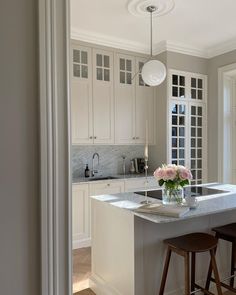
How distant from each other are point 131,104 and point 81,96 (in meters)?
Answer: 0.85

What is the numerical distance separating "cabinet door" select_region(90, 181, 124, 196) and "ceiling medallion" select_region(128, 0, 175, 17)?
2.14 m

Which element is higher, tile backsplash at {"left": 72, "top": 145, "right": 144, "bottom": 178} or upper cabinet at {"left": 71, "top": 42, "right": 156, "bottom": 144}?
upper cabinet at {"left": 71, "top": 42, "right": 156, "bottom": 144}

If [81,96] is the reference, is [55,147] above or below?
below

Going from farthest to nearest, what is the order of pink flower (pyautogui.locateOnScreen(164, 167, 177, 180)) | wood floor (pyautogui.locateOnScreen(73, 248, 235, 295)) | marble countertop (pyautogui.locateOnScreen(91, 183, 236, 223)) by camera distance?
wood floor (pyautogui.locateOnScreen(73, 248, 235, 295)) < pink flower (pyautogui.locateOnScreen(164, 167, 177, 180)) < marble countertop (pyautogui.locateOnScreen(91, 183, 236, 223))

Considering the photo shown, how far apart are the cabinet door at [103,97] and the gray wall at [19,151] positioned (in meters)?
3.18

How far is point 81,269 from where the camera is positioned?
10.2 feet

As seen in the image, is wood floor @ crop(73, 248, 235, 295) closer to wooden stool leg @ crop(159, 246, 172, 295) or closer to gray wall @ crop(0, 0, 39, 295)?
wooden stool leg @ crop(159, 246, 172, 295)

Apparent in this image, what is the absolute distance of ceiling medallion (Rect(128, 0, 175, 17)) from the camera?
2969 mm

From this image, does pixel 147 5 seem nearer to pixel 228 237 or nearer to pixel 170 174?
pixel 170 174

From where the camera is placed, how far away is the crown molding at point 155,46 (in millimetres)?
3956

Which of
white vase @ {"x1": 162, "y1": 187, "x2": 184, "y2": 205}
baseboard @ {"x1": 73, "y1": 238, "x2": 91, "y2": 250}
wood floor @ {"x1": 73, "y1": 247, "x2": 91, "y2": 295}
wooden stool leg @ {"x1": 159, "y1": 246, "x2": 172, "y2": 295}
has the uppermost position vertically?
white vase @ {"x1": 162, "y1": 187, "x2": 184, "y2": 205}

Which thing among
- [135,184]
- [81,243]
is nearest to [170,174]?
[135,184]

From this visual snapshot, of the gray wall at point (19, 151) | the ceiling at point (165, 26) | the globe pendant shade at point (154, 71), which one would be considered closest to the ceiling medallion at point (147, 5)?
the ceiling at point (165, 26)

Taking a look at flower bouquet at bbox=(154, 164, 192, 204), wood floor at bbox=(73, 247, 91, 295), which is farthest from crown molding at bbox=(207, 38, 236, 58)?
wood floor at bbox=(73, 247, 91, 295)
